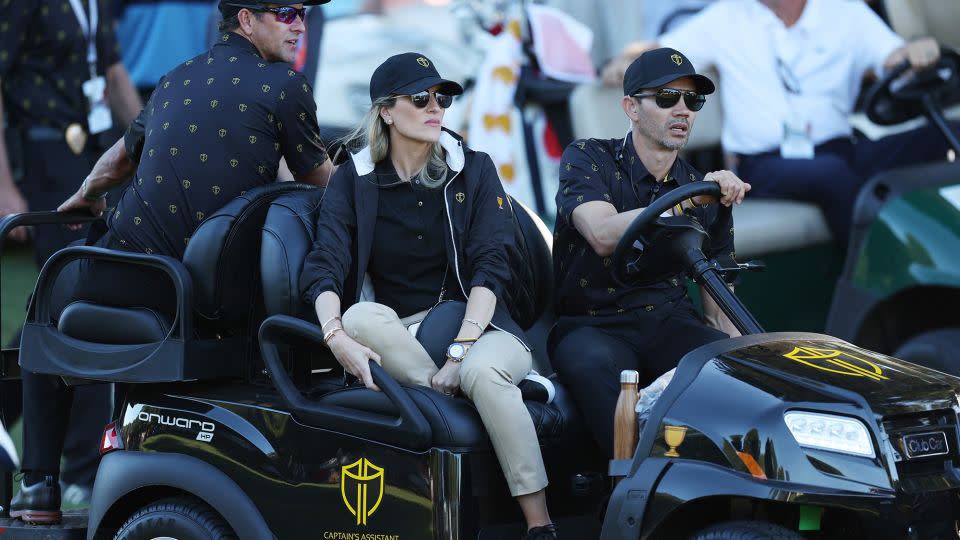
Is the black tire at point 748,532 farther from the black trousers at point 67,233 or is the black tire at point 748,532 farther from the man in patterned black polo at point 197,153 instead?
the black trousers at point 67,233

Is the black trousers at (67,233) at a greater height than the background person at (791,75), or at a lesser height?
lesser

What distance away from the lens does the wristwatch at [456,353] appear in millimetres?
3924

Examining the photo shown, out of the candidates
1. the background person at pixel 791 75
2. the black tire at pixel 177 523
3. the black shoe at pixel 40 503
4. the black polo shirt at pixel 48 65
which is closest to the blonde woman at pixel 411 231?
the black tire at pixel 177 523

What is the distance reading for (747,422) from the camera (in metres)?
3.34

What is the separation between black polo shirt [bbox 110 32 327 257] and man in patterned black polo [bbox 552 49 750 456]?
81cm

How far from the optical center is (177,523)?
403cm

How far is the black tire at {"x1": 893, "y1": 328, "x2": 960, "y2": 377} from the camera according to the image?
553cm

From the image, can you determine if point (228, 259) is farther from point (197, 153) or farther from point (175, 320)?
point (197, 153)

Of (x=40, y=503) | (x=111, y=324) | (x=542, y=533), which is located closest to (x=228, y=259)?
(x=111, y=324)

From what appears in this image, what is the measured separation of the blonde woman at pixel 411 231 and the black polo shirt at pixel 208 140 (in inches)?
11.4

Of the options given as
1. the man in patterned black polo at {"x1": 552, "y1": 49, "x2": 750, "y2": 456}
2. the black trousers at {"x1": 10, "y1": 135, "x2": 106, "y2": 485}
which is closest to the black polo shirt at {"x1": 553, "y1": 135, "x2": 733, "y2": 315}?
the man in patterned black polo at {"x1": 552, "y1": 49, "x2": 750, "y2": 456}

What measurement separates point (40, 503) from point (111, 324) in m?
0.66

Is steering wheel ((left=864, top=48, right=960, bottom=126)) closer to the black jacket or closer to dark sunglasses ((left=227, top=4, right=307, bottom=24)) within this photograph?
the black jacket

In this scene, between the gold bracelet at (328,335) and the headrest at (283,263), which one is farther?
the headrest at (283,263)
